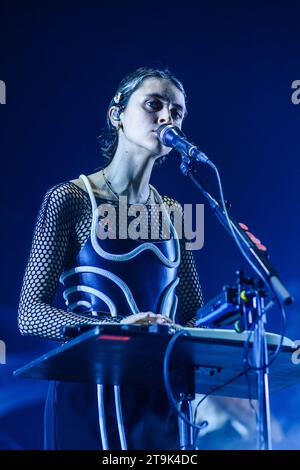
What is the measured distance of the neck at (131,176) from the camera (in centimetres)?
252

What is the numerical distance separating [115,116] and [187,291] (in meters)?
0.66

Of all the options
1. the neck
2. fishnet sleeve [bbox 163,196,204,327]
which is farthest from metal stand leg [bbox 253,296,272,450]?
the neck

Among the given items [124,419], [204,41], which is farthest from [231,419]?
[204,41]

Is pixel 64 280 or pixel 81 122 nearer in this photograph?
pixel 64 280

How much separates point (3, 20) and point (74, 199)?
1.08m

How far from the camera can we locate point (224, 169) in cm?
333

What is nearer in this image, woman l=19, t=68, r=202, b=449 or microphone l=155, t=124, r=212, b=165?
microphone l=155, t=124, r=212, b=165

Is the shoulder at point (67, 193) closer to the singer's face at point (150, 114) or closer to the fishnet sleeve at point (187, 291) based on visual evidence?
the singer's face at point (150, 114)

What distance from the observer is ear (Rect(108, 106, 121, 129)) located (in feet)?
8.68

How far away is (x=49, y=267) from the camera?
2240 mm

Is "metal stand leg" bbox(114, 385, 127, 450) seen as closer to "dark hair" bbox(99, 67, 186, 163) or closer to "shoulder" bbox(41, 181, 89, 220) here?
"shoulder" bbox(41, 181, 89, 220)

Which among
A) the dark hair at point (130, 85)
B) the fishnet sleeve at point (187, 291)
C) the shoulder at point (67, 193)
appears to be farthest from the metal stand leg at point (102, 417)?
the dark hair at point (130, 85)

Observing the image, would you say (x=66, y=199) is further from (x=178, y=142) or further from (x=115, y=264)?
(x=178, y=142)

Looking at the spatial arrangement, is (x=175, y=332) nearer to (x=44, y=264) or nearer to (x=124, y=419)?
(x=124, y=419)
